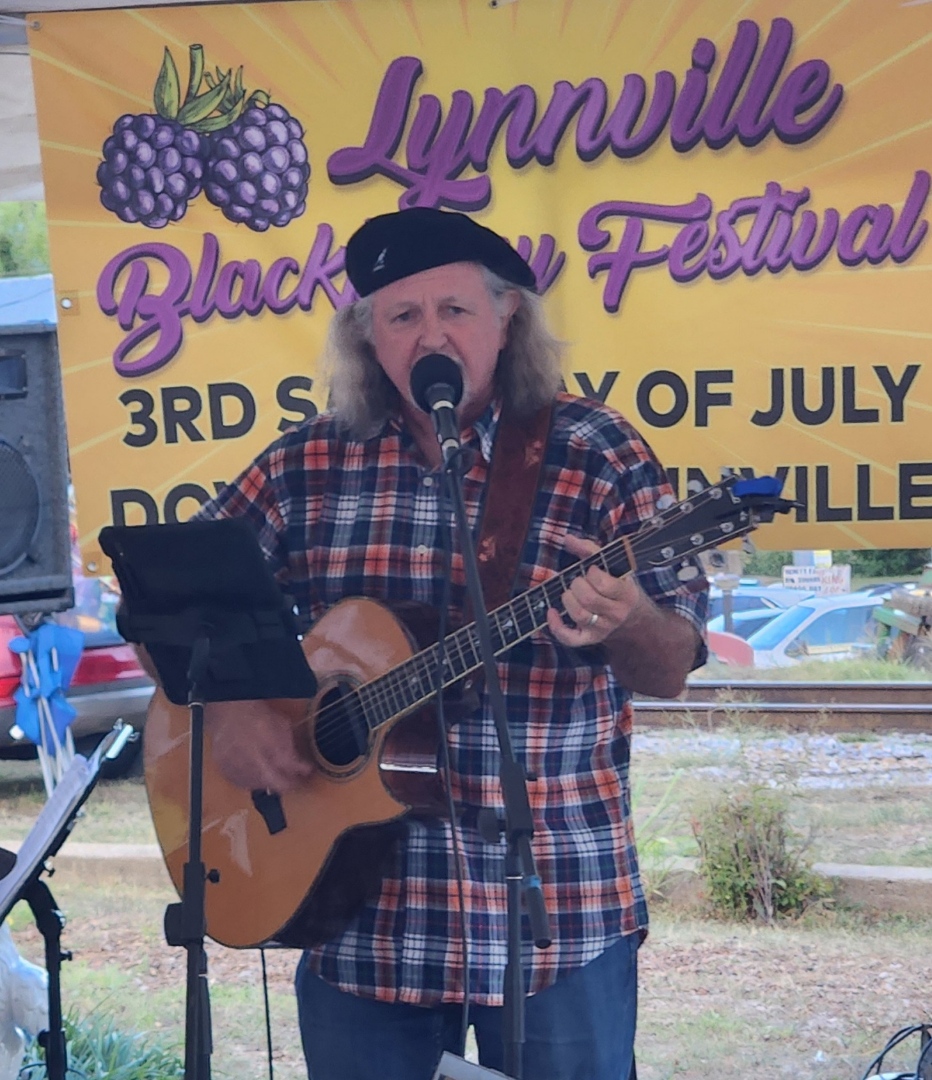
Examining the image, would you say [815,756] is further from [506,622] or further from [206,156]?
[206,156]

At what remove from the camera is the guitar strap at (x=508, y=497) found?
2.08 m

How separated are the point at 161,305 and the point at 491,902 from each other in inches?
60.5

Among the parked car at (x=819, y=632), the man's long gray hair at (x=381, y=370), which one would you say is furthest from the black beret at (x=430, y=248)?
the parked car at (x=819, y=632)

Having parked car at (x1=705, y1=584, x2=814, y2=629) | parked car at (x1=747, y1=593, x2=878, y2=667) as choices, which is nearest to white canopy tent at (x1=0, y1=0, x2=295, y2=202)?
parked car at (x1=705, y1=584, x2=814, y2=629)

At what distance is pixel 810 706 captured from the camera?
4375mm

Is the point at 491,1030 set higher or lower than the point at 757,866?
higher

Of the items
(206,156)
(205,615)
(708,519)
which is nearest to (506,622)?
(708,519)

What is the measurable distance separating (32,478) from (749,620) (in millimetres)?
3067

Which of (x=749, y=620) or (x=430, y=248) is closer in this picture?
(x=430, y=248)

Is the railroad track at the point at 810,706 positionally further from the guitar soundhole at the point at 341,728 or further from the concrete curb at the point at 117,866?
the guitar soundhole at the point at 341,728

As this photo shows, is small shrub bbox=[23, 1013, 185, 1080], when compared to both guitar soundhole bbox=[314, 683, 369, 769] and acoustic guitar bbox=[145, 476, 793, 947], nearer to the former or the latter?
acoustic guitar bbox=[145, 476, 793, 947]

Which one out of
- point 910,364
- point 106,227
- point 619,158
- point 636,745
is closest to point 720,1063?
point 636,745

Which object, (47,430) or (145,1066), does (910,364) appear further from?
(145,1066)

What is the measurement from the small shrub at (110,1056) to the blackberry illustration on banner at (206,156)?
220 centimetres
